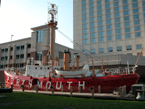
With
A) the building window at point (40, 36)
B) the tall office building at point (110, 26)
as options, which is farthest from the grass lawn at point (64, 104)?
the tall office building at point (110, 26)

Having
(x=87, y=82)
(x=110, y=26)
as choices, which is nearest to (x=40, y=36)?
(x=87, y=82)

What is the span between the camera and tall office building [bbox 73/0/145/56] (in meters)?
67.9

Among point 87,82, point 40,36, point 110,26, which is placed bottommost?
point 87,82

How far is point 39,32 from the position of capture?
49.7m

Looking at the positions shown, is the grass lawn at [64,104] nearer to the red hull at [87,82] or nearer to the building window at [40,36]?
the red hull at [87,82]

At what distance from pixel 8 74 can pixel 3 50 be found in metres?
31.8

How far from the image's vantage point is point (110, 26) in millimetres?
72875

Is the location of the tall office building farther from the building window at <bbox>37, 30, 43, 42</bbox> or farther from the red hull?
the red hull

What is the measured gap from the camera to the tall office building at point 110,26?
223 feet

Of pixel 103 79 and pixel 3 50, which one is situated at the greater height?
pixel 3 50

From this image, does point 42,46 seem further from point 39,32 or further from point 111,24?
point 111,24

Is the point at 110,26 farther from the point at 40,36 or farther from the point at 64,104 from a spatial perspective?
the point at 64,104

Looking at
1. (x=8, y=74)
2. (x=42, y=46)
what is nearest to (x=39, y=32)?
(x=42, y=46)

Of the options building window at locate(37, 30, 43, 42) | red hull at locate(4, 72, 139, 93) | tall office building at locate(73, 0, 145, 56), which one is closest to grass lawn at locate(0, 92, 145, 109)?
red hull at locate(4, 72, 139, 93)
